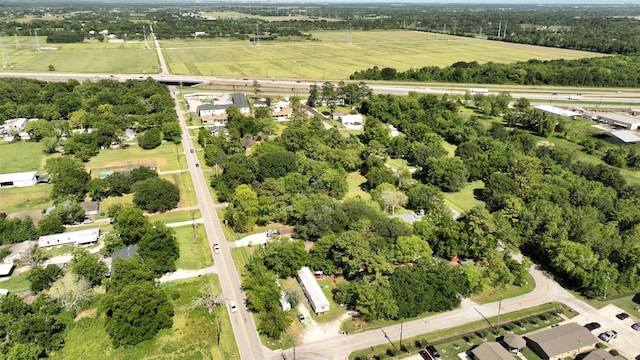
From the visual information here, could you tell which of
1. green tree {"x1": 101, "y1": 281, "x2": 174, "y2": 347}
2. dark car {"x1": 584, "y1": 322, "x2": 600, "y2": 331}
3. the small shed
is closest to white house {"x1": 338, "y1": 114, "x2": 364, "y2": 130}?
dark car {"x1": 584, "y1": 322, "x2": 600, "y2": 331}

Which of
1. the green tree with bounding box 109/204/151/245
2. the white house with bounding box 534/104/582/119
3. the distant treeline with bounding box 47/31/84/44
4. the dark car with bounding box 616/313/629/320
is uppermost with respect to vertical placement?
the distant treeline with bounding box 47/31/84/44

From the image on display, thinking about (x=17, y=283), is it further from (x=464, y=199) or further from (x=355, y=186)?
(x=464, y=199)

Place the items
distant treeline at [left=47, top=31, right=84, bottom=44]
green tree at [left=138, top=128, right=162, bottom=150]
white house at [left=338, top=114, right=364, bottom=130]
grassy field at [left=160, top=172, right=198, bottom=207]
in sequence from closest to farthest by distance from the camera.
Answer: grassy field at [left=160, top=172, right=198, bottom=207] < green tree at [left=138, top=128, right=162, bottom=150] < white house at [left=338, top=114, right=364, bottom=130] < distant treeline at [left=47, top=31, right=84, bottom=44]

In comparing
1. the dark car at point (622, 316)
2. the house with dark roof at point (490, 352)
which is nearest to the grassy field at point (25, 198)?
the house with dark roof at point (490, 352)

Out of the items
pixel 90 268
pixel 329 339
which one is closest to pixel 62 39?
pixel 90 268

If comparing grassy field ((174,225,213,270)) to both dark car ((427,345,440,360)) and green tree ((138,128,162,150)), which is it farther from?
green tree ((138,128,162,150))

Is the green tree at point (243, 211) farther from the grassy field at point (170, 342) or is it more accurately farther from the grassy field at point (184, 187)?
the grassy field at point (170, 342)

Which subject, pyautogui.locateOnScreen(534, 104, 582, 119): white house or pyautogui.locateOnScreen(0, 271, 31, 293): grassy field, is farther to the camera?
pyautogui.locateOnScreen(534, 104, 582, 119): white house
